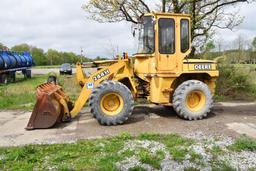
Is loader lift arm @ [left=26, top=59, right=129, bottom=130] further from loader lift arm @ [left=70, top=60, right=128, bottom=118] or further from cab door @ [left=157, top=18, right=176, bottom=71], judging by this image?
cab door @ [left=157, top=18, right=176, bottom=71]

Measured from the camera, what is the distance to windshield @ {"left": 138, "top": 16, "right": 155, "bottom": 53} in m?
9.00

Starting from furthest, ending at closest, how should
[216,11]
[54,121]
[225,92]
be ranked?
[216,11], [225,92], [54,121]

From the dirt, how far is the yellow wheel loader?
1.18ft

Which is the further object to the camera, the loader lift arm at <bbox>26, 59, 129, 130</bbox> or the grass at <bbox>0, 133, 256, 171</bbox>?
the loader lift arm at <bbox>26, 59, 129, 130</bbox>

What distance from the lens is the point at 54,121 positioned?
8.27 m

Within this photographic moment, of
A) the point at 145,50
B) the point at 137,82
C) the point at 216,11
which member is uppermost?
the point at 216,11

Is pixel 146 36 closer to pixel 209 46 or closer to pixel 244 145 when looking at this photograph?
pixel 244 145

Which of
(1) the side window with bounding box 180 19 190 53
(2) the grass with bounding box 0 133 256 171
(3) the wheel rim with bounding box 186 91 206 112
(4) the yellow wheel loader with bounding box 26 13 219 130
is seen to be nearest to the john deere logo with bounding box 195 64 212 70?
(4) the yellow wheel loader with bounding box 26 13 219 130

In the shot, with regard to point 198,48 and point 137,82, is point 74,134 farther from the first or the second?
point 198,48

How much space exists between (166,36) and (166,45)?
→ 0.78 feet

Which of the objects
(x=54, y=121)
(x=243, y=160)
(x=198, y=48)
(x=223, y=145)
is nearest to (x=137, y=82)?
(x=54, y=121)

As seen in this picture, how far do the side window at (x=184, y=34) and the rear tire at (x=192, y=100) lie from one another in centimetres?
94

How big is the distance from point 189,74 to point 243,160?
12.9 ft

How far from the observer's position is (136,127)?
27.2 ft
